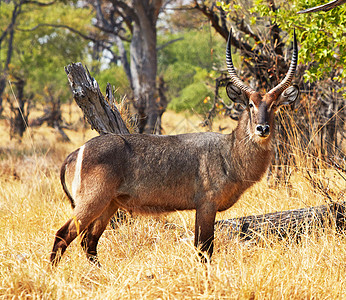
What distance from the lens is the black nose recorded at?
161 inches

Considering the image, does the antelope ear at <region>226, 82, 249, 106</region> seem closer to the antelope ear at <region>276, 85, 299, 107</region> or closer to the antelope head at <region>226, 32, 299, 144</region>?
the antelope head at <region>226, 32, 299, 144</region>

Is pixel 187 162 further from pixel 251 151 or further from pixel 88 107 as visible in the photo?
pixel 88 107

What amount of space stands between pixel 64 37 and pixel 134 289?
62.9ft

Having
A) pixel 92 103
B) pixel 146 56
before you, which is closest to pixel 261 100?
pixel 92 103

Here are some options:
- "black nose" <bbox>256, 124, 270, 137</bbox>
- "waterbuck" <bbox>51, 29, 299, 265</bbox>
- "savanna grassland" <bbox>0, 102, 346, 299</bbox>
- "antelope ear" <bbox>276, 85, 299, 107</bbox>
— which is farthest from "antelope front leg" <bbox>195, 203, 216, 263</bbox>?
"antelope ear" <bbox>276, 85, 299, 107</bbox>

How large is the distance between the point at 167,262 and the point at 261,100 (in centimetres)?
170

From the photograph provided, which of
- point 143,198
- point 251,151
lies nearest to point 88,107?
point 143,198

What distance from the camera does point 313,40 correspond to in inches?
201

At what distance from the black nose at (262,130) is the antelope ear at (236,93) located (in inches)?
18.6

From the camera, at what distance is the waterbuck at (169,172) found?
4.08 m

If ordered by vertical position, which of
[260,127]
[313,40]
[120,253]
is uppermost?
[313,40]

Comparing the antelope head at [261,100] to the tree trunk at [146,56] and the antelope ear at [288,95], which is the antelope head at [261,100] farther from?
the tree trunk at [146,56]

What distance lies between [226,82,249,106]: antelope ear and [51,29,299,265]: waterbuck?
2 cm

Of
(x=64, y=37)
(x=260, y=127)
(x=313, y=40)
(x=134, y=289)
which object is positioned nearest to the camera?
(x=134, y=289)
